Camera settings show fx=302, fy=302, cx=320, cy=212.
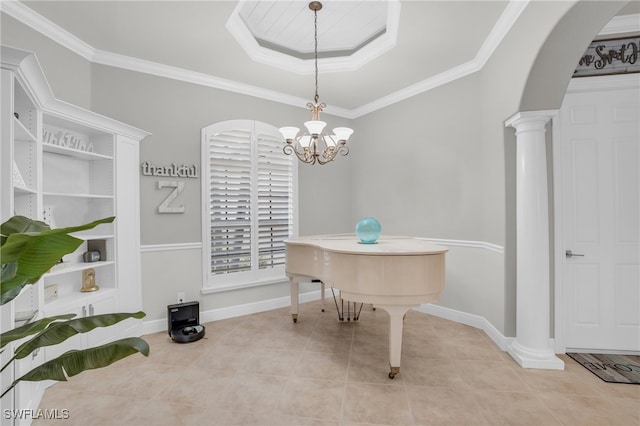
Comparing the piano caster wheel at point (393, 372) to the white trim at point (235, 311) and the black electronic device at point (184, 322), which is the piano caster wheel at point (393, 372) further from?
the white trim at point (235, 311)

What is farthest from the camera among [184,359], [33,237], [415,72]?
[415,72]

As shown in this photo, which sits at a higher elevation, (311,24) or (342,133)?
(311,24)

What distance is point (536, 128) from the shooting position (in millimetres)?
2434

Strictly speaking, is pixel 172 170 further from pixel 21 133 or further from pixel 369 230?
pixel 369 230

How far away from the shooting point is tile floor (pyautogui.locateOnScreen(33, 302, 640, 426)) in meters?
1.83

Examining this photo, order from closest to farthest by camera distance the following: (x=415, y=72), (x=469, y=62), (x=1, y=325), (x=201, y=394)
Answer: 1. (x=1, y=325)
2. (x=201, y=394)
3. (x=469, y=62)
4. (x=415, y=72)

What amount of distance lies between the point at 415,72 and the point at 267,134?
1905mm

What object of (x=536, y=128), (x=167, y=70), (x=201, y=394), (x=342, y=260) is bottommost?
(x=201, y=394)

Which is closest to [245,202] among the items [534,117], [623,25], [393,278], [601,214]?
[393,278]

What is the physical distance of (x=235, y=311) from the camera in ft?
11.9

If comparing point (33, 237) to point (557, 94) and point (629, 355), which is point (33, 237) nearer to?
point (557, 94)

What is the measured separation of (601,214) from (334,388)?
8.67 feet

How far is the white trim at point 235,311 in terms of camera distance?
3.17m

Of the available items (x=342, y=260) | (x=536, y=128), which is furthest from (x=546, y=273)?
(x=342, y=260)
